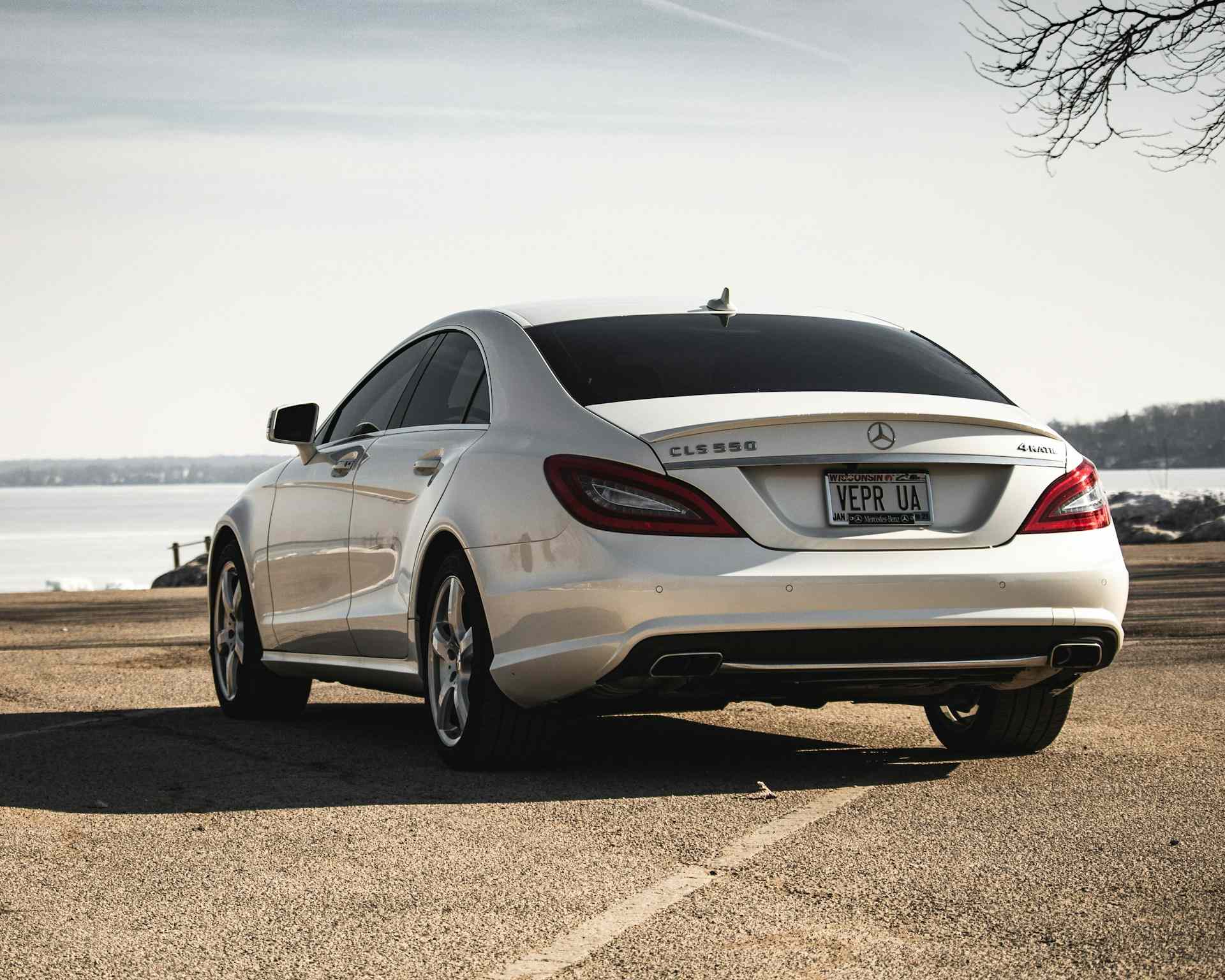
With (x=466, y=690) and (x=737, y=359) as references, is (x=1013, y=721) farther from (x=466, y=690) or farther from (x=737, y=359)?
(x=466, y=690)

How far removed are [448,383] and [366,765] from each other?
151cm

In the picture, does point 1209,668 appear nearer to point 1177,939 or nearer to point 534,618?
point 534,618

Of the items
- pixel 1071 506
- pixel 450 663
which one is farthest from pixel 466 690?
pixel 1071 506

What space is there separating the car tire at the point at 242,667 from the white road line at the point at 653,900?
345 centimetres

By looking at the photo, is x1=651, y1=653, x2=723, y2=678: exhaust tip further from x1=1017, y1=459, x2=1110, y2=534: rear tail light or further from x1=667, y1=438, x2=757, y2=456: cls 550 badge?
x1=1017, y1=459, x2=1110, y2=534: rear tail light

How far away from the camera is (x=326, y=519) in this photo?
7586 mm

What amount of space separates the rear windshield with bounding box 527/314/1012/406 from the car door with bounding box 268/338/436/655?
1.18 m

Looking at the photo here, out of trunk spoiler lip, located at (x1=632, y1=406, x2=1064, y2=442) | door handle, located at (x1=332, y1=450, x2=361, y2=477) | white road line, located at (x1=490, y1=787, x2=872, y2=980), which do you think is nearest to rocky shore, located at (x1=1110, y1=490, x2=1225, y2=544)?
door handle, located at (x1=332, y1=450, x2=361, y2=477)

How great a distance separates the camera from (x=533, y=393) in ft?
20.3

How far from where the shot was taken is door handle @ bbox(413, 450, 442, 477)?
6523 mm

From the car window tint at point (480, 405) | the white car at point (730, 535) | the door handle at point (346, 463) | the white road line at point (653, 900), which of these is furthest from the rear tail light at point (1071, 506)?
the door handle at point (346, 463)

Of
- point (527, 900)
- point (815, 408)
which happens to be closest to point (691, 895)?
point (527, 900)

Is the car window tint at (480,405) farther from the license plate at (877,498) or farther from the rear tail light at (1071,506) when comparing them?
the rear tail light at (1071,506)

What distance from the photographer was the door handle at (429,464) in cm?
652
